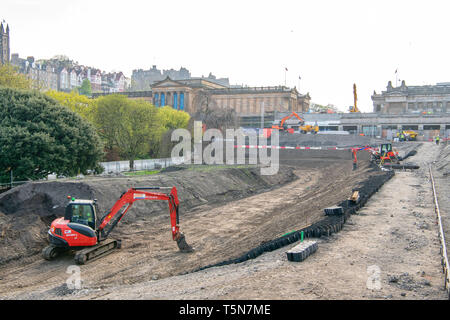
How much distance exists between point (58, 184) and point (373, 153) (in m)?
35.2

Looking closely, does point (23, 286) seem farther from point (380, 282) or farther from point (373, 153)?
point (373, 153)

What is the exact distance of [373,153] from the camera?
4472 cm

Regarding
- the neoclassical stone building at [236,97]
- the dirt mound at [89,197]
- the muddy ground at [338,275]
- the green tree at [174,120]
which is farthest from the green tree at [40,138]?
the neoclassical stone building at [236,97]

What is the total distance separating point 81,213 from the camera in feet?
51.7

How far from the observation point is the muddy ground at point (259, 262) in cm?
973

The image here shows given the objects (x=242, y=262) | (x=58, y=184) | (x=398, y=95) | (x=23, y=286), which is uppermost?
(x=398, y=95)

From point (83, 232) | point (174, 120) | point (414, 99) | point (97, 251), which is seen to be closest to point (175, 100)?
point (174, 120)

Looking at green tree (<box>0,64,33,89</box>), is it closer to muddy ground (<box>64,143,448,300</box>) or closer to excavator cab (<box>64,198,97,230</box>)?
excavator cab (<box>64,198,97,230</box>)

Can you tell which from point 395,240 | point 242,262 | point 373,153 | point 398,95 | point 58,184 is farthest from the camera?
point 398,95

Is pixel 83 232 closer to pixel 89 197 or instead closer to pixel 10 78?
pixel 89 197

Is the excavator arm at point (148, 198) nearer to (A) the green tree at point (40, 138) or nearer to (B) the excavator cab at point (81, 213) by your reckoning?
(B) the excavator cab at point (81, 213)

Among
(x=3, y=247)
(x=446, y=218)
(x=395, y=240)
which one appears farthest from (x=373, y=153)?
(x=3, y=247)

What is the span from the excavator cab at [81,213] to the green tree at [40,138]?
12504mm
